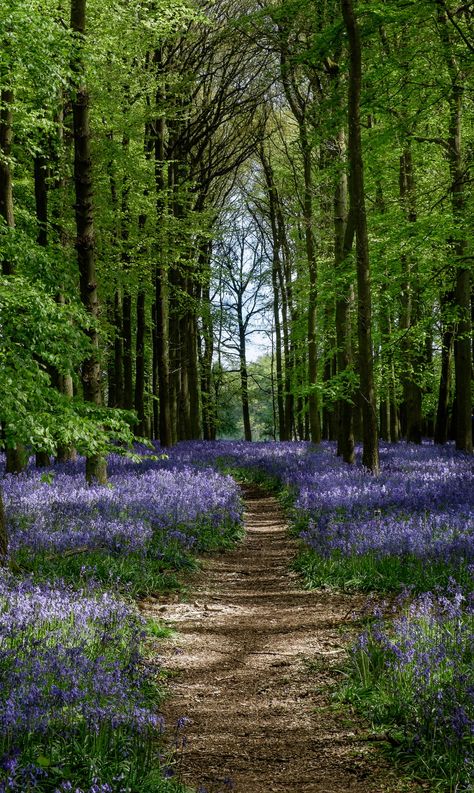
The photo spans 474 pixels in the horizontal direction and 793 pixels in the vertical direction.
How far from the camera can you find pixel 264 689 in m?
5.29

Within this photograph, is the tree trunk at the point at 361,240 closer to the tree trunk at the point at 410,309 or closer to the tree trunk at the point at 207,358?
the tree trunk at the point at 410,309

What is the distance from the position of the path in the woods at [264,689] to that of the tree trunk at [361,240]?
528cm

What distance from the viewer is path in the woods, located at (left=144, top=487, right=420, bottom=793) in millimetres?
3854

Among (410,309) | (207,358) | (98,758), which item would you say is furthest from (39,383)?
(207,358)

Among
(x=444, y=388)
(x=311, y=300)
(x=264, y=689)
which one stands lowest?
(x=264, y=689)

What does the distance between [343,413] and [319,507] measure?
7.19 metres

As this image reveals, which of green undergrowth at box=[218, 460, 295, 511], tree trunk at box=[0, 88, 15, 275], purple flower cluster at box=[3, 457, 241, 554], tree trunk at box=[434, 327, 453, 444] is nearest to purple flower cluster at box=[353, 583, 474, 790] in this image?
purple flower cluster at box=[3, 457, 241, 554]

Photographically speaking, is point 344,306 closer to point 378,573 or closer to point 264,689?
point 378,573

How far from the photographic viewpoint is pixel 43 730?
347cm

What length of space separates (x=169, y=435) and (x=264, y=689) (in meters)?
17.3

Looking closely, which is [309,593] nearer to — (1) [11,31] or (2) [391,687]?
(2) [391,687]

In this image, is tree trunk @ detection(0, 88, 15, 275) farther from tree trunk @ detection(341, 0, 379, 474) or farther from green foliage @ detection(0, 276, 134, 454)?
tree trunk @ detection(341, 0, 379, 474)

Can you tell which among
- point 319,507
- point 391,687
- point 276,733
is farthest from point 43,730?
point 319,507

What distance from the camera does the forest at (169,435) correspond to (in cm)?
394
